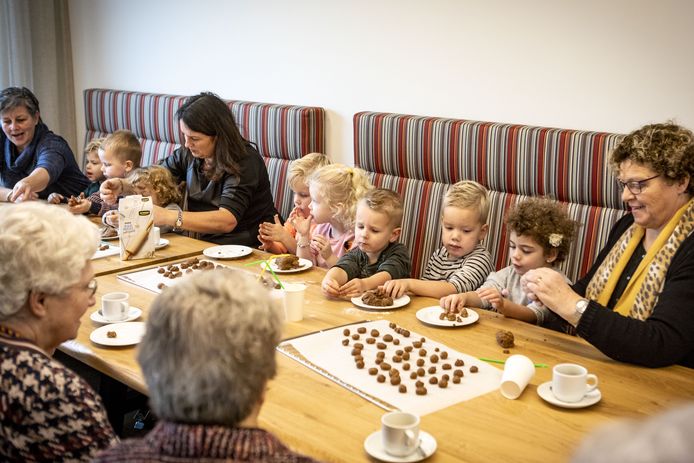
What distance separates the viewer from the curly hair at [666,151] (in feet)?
7.61

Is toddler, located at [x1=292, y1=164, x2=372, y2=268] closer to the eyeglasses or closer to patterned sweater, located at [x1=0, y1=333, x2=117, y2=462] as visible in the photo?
the eyeglasses

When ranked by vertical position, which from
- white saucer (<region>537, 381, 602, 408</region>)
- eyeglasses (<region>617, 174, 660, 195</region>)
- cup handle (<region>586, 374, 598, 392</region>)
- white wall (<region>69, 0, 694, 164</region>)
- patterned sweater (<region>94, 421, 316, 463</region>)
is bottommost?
white saucer (<region>537, 381, 602, 408</region>)

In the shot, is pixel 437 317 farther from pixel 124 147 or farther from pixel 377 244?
pixel 124 147

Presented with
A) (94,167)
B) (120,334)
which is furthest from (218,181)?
(120,334)

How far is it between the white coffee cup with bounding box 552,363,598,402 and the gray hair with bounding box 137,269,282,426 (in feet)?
→ 2.78

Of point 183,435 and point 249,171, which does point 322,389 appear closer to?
point 183,435

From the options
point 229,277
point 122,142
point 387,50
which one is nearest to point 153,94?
point 122,142

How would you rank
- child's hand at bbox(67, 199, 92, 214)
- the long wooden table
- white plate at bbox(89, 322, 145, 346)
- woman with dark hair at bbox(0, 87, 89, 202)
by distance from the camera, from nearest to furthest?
the long wooden table → white plate at bbox(89, 322, 145, 346) → child's hand at bbox(67, 199, 92, 214) → woman with dark hair at bbox(0, 87, 89, 202)

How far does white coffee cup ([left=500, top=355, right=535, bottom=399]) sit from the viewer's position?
1.88 m

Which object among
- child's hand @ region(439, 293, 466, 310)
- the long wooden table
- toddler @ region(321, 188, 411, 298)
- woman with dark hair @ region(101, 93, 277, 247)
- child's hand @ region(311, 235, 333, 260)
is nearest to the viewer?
the long wooden table

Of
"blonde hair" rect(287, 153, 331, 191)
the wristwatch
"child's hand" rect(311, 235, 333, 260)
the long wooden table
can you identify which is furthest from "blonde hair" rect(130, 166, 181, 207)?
the long wooden table

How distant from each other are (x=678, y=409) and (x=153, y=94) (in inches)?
200

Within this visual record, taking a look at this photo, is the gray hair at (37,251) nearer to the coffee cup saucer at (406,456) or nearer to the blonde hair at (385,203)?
the coffee cup saucer at (406,456)

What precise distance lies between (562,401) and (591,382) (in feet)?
0.45
